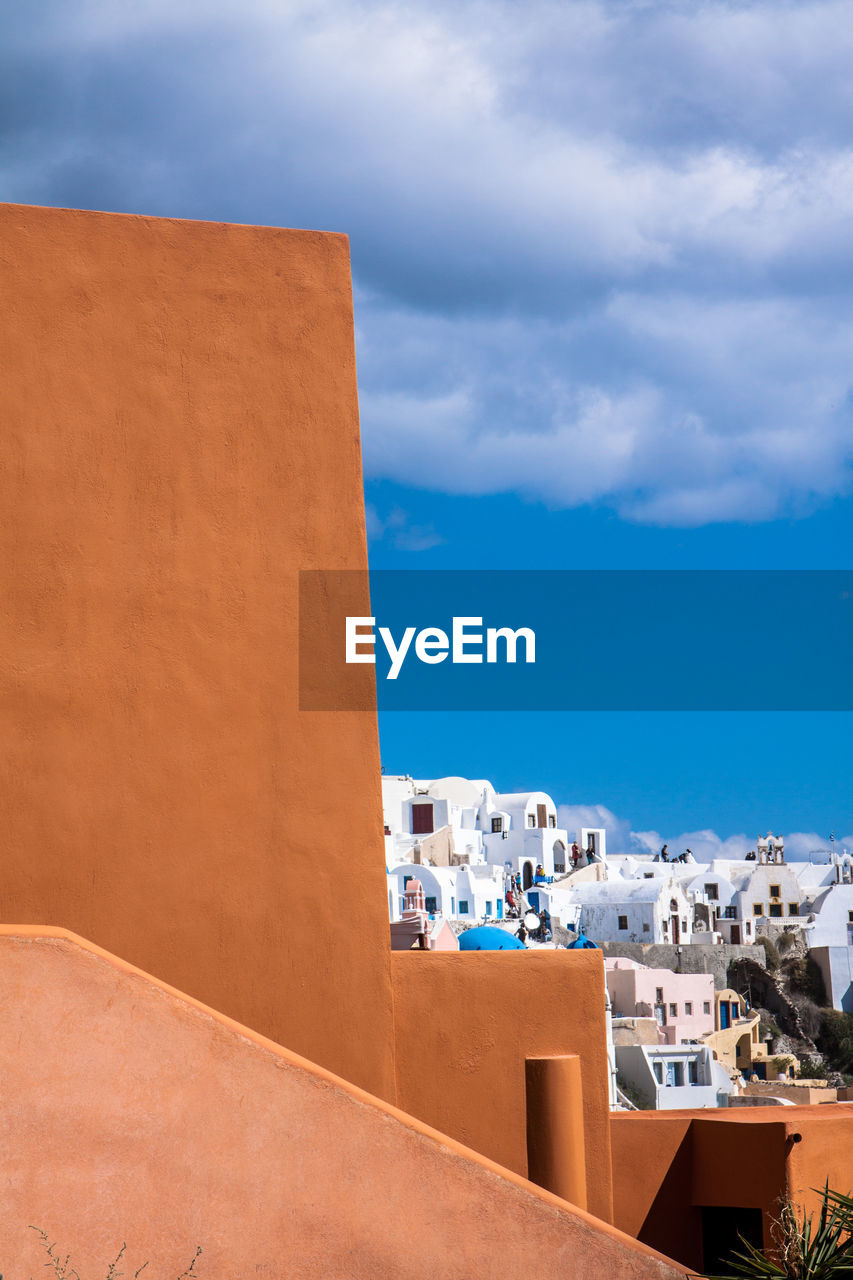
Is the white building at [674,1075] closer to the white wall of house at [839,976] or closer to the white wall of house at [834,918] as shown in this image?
the white wall of house at [839,976]

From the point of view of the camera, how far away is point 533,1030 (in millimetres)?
7816

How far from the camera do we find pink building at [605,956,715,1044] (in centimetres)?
4262

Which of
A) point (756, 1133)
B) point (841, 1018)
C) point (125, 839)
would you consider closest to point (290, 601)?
point (125, 839)

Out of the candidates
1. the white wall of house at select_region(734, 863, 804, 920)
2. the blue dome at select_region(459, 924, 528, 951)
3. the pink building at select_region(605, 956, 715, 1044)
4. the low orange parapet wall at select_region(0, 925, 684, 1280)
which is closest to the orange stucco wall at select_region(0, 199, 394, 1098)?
the low orange parapet wall at select_region(0, 925, 684, 1280)

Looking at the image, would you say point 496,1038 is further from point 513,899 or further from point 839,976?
point 513,899

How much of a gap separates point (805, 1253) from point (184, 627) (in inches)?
185

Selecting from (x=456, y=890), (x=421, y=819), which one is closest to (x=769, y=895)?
(x=456, y=890)

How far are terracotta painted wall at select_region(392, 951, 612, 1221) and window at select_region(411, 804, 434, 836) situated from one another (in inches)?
2540

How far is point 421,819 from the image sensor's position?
7281cm

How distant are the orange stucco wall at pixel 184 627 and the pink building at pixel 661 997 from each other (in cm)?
3644

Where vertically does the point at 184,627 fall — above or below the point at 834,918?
above

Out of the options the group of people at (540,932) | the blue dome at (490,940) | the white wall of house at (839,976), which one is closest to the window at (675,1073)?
the group of people at (540,932)

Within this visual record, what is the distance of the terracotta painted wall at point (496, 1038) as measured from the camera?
7559mm

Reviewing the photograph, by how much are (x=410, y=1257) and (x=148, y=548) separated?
3749 millimetres
